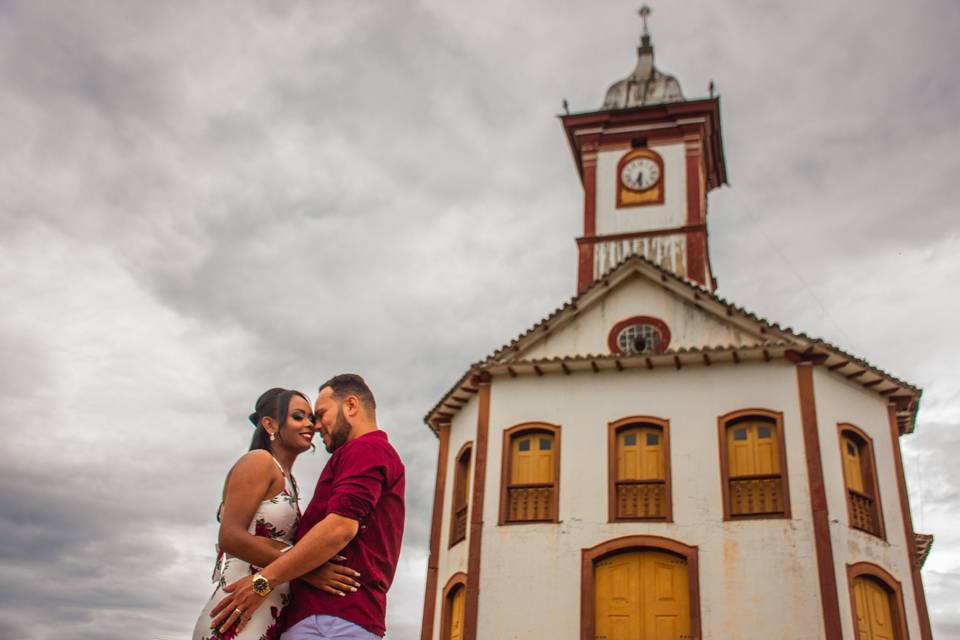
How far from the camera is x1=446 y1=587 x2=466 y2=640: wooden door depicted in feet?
56.6

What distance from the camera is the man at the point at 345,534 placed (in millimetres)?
3465

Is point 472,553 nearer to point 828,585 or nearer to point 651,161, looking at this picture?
point 828,585

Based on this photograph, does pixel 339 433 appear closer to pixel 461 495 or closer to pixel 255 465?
pixel 255 465

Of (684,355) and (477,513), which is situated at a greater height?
(684,355)

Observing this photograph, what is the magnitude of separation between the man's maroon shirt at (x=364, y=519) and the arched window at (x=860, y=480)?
1424cm

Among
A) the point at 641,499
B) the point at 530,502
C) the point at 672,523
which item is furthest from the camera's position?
the point at 530,502

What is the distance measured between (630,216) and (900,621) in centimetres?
1136

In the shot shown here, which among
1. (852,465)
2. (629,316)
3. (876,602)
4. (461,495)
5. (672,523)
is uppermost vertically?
(629,316)

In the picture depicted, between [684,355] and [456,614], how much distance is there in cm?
701

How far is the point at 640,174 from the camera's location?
23.2 metres

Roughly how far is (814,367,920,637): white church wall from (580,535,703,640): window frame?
7.86 ft

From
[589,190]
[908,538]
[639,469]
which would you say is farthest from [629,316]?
[908,538]

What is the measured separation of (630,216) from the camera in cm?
2262

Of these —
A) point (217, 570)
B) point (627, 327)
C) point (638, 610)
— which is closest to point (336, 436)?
point (217, 570)
